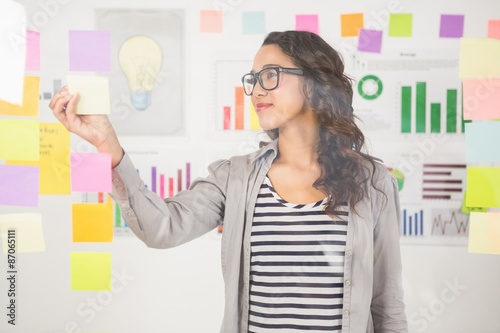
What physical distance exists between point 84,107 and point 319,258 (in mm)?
578

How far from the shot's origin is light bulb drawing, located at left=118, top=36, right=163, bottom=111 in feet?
4.15

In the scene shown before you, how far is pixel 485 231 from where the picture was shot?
134cm

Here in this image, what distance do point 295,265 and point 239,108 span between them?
405mm

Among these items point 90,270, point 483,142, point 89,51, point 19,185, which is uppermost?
point 89,51

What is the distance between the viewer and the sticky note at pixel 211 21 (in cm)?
129

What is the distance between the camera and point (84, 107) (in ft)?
3.71

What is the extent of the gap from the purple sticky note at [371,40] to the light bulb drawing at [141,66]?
0.49 metres

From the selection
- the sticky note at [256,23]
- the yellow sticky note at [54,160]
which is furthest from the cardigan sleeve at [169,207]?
the sticky note at [256,23]

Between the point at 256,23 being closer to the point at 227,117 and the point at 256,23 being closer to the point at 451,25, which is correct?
Result: the point at 227,117

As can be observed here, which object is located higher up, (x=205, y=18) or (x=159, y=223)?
(x=205, y=18)

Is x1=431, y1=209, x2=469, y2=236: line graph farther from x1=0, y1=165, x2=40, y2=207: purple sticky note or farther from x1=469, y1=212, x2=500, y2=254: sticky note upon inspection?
x1=0, y1=165, x2=40, y2=207: purple sticky note

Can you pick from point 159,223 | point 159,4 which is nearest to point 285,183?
point 159,223

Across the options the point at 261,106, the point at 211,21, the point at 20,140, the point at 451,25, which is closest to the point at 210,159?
the point at 261,106

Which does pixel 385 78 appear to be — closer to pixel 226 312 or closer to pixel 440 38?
pixel 440 38
